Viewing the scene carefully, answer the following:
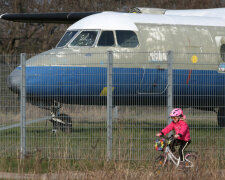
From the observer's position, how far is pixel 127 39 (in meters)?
16.6

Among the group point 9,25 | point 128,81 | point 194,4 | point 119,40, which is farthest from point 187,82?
point 194,4

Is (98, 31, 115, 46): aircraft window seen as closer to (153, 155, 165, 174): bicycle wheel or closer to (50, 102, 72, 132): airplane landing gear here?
(50, 102, 72, 132): airplane landing gear

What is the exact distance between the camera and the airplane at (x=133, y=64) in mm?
12680

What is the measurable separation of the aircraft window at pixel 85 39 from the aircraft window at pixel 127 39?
0.69 m

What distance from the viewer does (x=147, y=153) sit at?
469 inches

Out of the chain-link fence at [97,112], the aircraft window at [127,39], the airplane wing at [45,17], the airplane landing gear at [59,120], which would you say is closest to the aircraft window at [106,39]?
the aircraft window at [127,39]

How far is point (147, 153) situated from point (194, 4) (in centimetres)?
3146

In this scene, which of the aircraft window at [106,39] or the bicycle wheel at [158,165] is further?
the aircraft window at [106,39]

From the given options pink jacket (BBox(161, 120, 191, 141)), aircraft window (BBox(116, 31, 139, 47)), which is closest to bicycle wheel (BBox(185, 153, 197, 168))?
pink jacket (BBox(161, 120, 191, 141))

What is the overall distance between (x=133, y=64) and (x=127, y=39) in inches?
39.4

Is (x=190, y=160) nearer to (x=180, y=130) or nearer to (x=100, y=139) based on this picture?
(x=180, y=130)

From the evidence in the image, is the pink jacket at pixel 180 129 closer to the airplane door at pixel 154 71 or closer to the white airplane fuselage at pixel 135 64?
the white airplane fuselage at pixel 135 64

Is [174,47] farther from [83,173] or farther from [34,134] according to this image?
[83,173]

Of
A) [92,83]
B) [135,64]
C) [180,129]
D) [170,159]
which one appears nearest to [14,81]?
[92,83]
